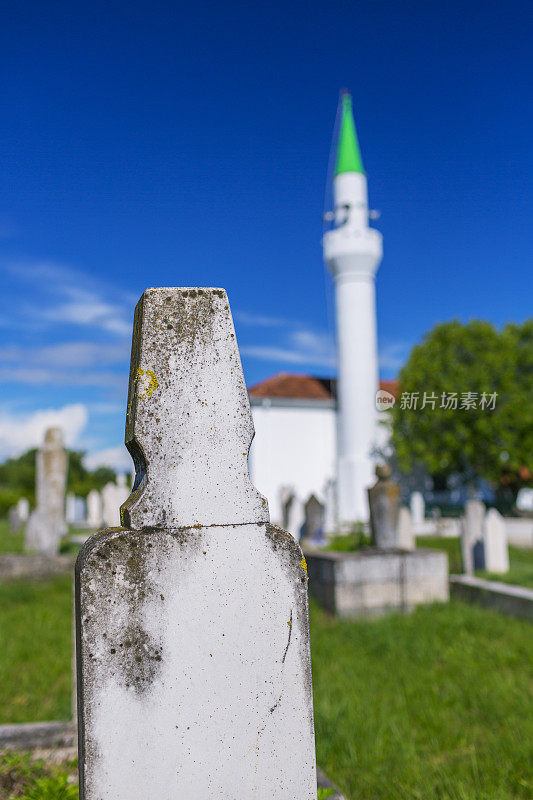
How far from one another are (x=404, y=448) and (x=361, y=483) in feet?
8.25

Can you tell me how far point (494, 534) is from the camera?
34.7 feet

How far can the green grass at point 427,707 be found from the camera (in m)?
3.59

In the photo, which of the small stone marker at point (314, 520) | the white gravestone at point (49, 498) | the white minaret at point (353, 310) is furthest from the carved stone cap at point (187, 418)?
the white minaret at point (353, 310)

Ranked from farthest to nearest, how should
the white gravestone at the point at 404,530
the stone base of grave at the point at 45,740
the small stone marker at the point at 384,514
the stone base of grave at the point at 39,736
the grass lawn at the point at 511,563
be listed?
1. the white gravestone at the point at 404,530
2. the small stone marker at the point at 384,514
3. the grass lawn at the point at 511,563
4. the stone base of grave at the point at 39,736
5. the stone base of grave at the point at 45,740

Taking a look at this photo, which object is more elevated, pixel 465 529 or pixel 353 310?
pixel 353 310

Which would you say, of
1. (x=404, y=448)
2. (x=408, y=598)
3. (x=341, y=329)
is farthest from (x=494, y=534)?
(x=341, y=329)

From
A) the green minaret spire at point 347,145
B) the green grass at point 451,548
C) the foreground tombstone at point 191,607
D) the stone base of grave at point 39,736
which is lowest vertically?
the green grass at point 451,548

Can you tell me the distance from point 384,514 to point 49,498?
23.7ft

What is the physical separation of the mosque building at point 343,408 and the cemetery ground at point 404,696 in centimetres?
1914

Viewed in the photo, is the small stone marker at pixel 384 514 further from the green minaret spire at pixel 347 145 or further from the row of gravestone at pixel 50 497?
the green minaret spire at pixel 347 145

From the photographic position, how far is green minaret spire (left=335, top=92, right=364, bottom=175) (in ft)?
88.8

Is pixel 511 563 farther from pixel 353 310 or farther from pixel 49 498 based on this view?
pixel 353 310

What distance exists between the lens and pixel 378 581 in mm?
8203

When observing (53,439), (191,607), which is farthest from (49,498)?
(191,607)
